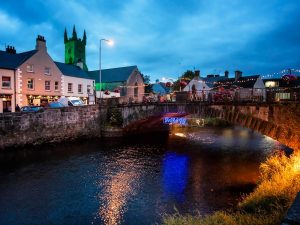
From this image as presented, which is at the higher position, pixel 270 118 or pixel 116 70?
pixel 116 70

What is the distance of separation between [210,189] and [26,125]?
2372 cm

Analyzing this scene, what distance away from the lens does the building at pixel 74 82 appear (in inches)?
2104

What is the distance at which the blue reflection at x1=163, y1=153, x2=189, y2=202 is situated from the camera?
17.7 meters

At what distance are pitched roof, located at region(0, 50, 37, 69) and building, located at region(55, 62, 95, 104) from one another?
800 centimetres

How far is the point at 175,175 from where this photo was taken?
21.9 meters

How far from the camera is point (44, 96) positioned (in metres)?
48.9

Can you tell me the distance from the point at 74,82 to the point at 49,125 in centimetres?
2285

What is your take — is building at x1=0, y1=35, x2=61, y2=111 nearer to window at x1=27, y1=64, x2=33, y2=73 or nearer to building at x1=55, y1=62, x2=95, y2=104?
window at x1=27, y1=64, x2=33, y2=73

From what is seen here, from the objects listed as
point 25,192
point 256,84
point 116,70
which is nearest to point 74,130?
point 25,192

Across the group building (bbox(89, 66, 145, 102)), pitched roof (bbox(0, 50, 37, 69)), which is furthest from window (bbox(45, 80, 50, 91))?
building (bbox(89, 66, 145, 102))

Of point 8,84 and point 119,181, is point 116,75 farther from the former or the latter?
point 119,181

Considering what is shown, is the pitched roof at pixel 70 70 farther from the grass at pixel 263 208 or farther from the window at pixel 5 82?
→ the grass at pixel 263 208

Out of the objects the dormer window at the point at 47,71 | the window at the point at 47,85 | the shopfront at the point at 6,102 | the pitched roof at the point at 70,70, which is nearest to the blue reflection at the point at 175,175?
the shopfront at the point at 6,102

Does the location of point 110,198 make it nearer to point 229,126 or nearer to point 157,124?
point 157,124
